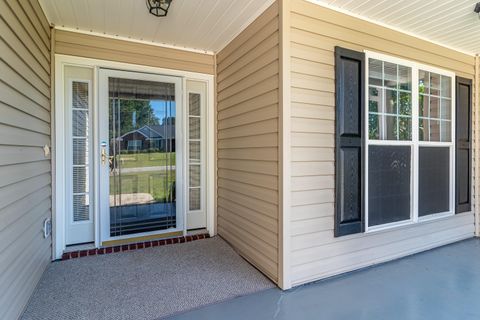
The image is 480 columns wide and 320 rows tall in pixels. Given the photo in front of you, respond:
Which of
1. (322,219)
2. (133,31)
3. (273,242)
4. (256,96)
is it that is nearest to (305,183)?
(322,219)

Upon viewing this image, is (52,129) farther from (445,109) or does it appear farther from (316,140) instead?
(445,109)

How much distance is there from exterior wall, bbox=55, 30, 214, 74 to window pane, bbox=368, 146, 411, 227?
94.8 inches

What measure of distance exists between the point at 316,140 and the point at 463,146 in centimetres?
257

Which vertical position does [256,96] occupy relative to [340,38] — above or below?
below

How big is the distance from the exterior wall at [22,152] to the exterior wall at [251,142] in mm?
1909

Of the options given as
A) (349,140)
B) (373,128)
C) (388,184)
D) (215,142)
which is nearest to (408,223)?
(388,184)

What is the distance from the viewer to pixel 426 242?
3.19m

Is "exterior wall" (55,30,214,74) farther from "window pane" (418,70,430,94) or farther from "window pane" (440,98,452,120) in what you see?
"window pane" (440,98,452,120)

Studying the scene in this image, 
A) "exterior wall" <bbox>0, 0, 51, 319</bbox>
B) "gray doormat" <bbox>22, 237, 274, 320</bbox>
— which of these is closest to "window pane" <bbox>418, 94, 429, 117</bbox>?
"gray doormat" <bbox>22, 237, 274, 320</bbox>

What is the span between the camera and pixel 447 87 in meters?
3.39

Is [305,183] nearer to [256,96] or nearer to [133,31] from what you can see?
[256,96]

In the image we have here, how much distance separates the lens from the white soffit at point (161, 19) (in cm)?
244

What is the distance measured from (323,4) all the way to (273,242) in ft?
7.32

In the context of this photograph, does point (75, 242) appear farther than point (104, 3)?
Yes
